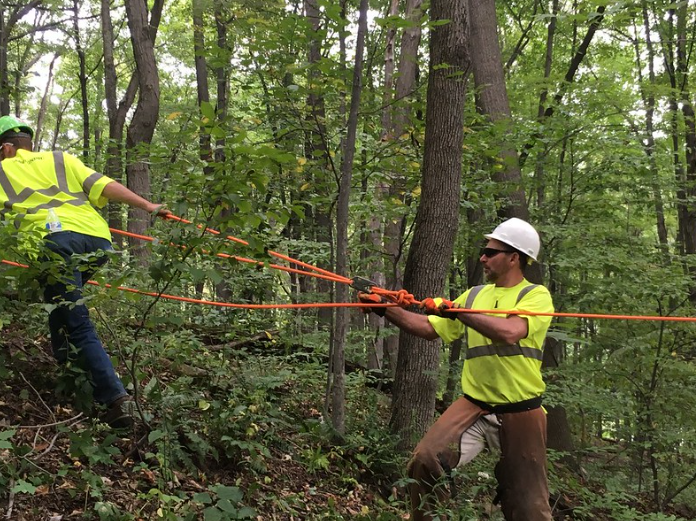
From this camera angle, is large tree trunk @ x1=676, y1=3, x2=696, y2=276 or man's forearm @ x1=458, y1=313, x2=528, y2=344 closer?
man's forearm @ x1=458, y1=313, x2=528, y2=344

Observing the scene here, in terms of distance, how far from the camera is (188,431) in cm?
368

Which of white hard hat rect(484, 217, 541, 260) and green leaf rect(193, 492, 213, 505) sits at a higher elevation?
white hard hat rect(484, 217, 541, 260)

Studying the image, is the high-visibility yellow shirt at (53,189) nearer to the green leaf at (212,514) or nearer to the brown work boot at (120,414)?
the brown work boot at (120,414)

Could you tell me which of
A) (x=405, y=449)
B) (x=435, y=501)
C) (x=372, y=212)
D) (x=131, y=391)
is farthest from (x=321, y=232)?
(x=435, y=501)

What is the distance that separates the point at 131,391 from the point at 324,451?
1771mm

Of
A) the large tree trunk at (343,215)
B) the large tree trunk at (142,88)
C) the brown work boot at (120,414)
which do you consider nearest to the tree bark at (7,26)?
the large tree trunk at (142,88)

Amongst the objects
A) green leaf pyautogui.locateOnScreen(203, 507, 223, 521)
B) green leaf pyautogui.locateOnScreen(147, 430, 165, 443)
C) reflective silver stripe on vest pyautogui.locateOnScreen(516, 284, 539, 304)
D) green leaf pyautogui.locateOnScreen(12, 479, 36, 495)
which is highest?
reflective silver stripe on vest pyautogui.locateOnScreen(516, 284, 539, 304)

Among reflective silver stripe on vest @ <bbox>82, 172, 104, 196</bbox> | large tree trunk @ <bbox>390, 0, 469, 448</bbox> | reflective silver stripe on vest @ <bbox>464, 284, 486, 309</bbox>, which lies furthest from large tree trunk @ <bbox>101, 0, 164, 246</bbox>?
reflective silver stripe on vest @ <bbox>464, 284, 486, 309</bbox>

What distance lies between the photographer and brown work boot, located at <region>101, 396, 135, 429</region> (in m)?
3.50

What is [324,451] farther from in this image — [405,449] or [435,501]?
[435,501]

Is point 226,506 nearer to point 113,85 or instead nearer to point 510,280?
point 510,280

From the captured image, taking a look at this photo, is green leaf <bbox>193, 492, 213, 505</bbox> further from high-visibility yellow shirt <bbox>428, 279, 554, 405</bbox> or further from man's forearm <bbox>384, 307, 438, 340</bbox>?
high-visibility yellow shirt <bbox>428, 279, 554, 405</bbox>

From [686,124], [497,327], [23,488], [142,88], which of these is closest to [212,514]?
[23,488]

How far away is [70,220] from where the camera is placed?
350 centimetres
